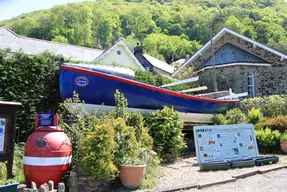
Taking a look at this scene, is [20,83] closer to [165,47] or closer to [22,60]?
[22,60]

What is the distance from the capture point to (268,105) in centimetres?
1337

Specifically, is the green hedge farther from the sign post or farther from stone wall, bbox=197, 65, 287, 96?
stone wall, bbox=197, 65, 287, 96

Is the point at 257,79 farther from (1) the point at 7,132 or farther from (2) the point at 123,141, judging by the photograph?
(1) the point at 7,132

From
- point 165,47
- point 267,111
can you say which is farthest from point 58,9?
point 267,111

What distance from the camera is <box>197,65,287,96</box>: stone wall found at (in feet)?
64.8

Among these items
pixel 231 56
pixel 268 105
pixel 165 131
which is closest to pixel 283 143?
pixel 268 105

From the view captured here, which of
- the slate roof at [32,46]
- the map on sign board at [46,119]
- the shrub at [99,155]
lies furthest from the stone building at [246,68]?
Result: the map on sign board at [46,119]

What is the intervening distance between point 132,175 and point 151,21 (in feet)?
360

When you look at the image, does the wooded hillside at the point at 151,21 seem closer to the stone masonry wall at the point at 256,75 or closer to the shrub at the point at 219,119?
the stone masonry wall at the point at 256,75

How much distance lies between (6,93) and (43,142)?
11.5ft

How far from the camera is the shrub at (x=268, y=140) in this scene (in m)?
10.2

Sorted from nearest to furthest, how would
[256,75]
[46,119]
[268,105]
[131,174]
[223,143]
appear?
[131,174] → [46,119] → [223,143] → [268,105] → [256,75]

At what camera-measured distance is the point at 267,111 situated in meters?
13.4

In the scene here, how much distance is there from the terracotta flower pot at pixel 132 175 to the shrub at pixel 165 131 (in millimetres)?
2610
